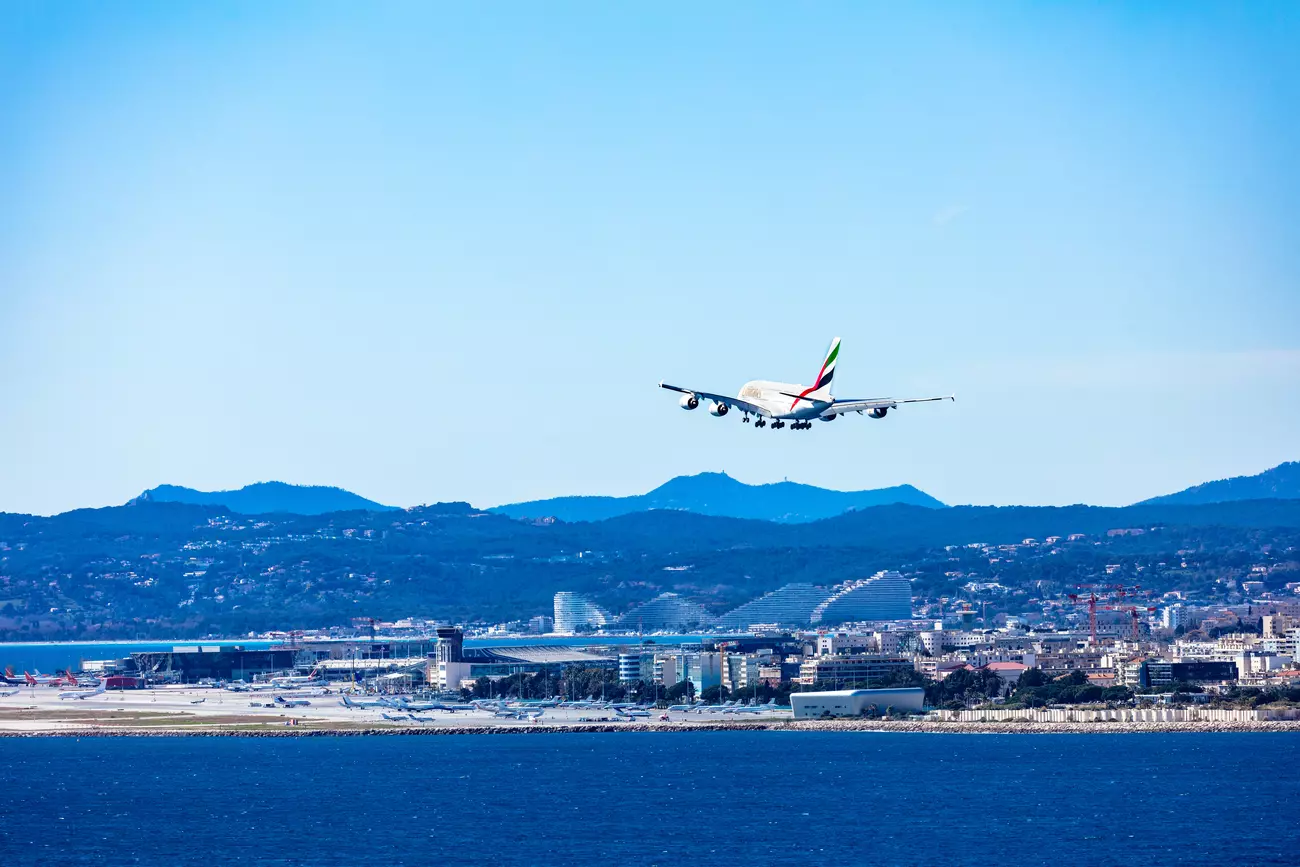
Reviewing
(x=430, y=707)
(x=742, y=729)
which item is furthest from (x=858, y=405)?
(x=430, y=707)

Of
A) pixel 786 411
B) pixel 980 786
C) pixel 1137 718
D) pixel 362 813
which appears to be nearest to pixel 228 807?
pixel 362 813

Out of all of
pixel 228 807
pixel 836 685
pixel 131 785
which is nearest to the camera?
pixel 228 807

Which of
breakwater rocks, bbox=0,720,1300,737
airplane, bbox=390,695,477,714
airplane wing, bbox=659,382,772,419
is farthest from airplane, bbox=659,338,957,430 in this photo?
airplane, bbox=390,695,477,714

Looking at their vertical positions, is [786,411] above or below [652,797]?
above

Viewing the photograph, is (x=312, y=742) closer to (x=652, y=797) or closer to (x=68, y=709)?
(x=68, y=709)

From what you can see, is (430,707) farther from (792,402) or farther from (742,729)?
(792,402)

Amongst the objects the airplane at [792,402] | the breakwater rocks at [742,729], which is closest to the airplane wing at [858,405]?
the airplane at [792,402]

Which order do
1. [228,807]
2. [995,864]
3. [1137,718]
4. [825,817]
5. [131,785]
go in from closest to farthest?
[995,864] < [825,817] < [228,807] < [131,785] < [1137,718]
